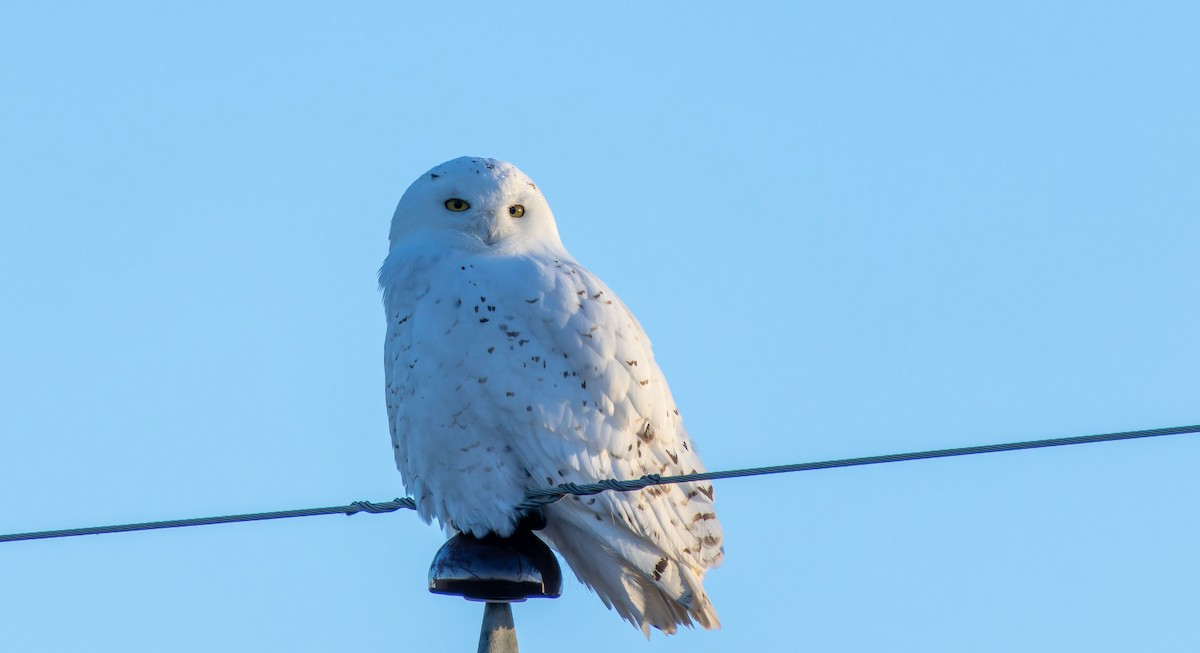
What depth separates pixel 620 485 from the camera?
4516 mm

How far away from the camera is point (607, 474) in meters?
5.30

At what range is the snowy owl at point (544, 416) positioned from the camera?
5219 millimetres

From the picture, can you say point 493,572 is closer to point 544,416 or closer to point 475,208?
point 544,416

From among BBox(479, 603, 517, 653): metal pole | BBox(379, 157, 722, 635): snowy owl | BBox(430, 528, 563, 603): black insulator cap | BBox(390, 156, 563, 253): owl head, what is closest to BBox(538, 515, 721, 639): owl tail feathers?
BBox(379, 157, 722, 635): snowy owl

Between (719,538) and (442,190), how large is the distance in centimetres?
165

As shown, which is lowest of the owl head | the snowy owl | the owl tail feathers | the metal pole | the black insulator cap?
the metal pole

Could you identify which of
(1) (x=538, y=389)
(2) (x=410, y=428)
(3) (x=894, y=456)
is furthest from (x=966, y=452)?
(2) (x=410, y=428)

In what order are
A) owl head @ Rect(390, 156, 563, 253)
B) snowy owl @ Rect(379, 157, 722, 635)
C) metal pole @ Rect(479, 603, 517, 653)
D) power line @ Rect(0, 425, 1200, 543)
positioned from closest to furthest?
power line @ Rect(0, 425, 1200, 543) → metal pole @ Rect(479, 603, 517, 653) → snowy owl @ Rect(379, 157, 722, 635) → owl head @ Rect(390, 156, 563, 253)

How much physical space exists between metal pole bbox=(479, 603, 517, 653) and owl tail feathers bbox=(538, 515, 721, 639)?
2.28 ft

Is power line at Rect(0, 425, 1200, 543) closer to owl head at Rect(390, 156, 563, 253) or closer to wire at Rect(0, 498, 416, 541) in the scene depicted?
wire at Rect(0, 498, 416, 541)

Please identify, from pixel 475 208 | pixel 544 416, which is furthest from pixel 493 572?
pixel 475 208

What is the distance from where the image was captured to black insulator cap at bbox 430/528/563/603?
15.3ft

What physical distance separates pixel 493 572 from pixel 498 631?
0.22 meters

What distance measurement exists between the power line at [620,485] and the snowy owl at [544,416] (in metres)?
0.11
